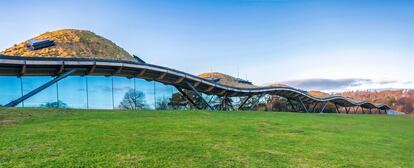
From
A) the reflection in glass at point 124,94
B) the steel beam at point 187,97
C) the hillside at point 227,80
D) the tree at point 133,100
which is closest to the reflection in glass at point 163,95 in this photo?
the steel beam at point 187,97

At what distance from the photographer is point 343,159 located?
8766 mm

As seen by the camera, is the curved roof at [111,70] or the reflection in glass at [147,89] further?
the reflection in glass at [147,89]

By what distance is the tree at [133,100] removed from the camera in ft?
90.8

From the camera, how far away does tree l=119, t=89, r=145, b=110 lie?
27.7 m

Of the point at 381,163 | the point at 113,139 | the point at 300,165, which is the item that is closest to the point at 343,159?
the point at 381,163

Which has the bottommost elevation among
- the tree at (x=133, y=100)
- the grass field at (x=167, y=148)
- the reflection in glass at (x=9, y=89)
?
the grass field at (x=167, y=148)

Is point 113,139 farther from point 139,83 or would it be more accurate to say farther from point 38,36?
point 38,36

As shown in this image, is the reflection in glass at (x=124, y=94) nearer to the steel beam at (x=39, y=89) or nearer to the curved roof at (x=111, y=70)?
the curved roof at (x=111, y=70)

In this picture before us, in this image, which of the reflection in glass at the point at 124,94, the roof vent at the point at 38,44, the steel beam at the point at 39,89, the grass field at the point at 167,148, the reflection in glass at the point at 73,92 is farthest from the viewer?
the roof vent at the point at 38,44

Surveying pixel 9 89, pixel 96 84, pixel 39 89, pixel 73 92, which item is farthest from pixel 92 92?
pixel 9 89

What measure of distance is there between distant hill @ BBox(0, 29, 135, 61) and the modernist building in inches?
16.7

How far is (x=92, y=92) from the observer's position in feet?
84.2

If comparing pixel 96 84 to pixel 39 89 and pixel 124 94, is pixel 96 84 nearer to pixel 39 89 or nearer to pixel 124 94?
pixel 124 94

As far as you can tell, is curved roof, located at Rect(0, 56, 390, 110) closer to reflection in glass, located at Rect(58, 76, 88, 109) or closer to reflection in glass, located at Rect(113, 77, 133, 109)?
reflection in glass, located at Rect(113, 77, 133, 109)
